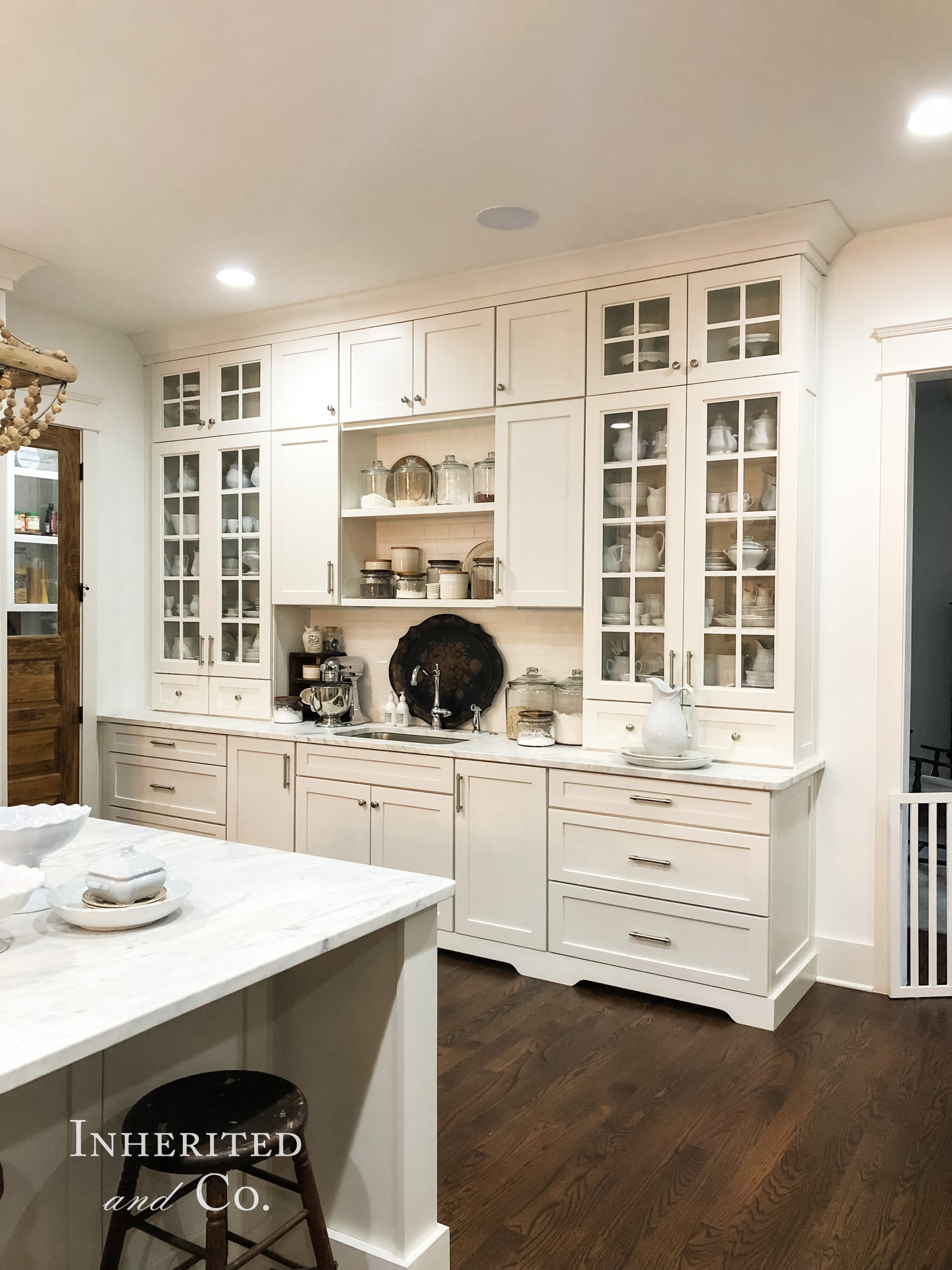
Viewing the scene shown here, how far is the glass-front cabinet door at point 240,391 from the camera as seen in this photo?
15.3ft

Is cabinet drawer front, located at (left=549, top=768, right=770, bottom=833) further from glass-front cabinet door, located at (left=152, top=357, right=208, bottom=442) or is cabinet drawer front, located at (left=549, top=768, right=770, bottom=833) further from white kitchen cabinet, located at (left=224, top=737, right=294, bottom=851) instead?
glass-front cabinet door, located at (left=152, top=357, right=208, bottom=442)

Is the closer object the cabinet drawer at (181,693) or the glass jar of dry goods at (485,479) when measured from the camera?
the glass jar of dry goods at (485,479)

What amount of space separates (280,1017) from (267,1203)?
40cm

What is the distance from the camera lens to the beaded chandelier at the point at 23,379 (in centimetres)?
166

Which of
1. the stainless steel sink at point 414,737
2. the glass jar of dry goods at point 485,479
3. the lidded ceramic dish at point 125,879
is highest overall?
the glass jar of dry goods at point 485,479

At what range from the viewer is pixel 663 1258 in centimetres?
206

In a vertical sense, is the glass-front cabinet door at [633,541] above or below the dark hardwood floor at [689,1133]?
above

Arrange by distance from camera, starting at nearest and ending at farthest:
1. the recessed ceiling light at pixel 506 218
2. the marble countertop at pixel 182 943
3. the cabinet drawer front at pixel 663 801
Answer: the marble countertop at pixel 182 943
the cabinet drawer front at pixel 663 801
the recessed ceiling light at pixel 506 218

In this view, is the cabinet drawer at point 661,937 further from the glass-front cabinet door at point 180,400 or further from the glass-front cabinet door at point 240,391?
the glass-front cabinet door at point 180,400

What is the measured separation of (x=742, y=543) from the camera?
3.50 metres

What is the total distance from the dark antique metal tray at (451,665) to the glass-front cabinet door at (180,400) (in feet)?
5.10

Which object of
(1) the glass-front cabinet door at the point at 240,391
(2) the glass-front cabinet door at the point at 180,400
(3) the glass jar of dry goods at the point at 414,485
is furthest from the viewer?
(2) the glass-front cabinet door at the point at 180,400

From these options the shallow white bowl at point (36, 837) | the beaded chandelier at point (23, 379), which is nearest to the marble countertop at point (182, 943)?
the shallow white bowl at point (36, 837)

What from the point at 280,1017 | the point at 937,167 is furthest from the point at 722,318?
the point at 280,1017
